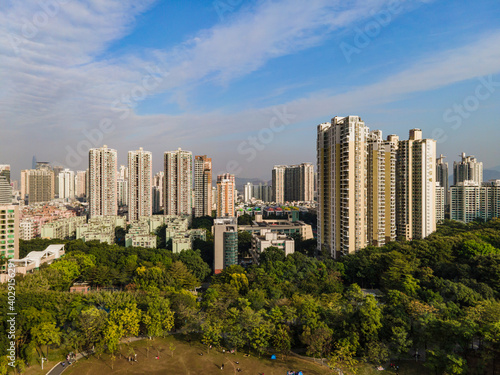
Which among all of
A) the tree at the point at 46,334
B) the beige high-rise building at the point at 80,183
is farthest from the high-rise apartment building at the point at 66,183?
the tree at the point at 46,334

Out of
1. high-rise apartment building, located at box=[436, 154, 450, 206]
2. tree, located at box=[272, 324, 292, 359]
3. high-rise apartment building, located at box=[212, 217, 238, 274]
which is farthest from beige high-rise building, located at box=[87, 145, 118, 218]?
high-rise apartment building, located at box=[436, 154, 450, 206]

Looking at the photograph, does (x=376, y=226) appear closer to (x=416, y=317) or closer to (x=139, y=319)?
(x=416, y=317)

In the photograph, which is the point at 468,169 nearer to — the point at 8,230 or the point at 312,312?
the point at 312,312

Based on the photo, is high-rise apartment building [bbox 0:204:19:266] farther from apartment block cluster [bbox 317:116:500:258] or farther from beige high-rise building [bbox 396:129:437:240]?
beige high-rise building [bbox 396:129:437:240]

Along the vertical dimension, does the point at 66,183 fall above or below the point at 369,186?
above

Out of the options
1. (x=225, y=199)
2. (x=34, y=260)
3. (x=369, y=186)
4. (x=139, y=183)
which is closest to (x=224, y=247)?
(x=369, y=186)

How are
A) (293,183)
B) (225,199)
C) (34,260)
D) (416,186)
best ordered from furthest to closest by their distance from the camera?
(293,183)
(225,199)
(416,186)
(34,260)

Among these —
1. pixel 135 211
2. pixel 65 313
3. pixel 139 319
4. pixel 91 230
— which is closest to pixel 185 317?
pixel 139 319
